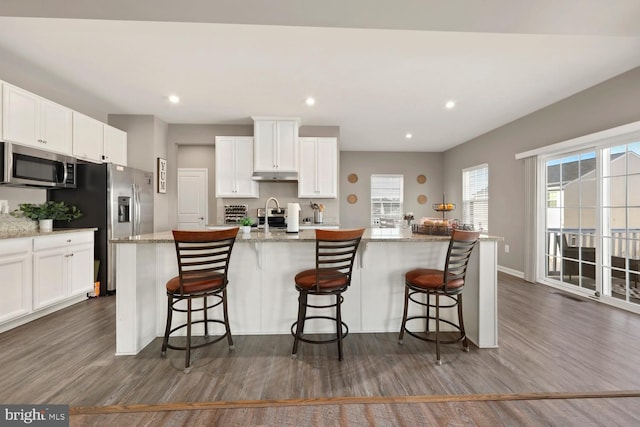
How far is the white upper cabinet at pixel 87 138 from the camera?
11.8 ft

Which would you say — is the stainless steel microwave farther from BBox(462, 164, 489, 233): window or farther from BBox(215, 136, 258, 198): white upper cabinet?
BBox(462, 164, 489, 233): window

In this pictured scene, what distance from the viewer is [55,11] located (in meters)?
1.74

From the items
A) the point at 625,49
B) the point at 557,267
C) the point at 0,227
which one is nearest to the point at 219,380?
the point at 0,227

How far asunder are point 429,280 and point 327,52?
2.32 meters

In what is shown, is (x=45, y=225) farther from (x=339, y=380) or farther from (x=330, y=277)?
(x=339, y=380)

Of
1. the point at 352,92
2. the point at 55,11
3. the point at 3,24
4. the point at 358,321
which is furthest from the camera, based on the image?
the point at 352,92

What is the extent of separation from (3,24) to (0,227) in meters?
1.86

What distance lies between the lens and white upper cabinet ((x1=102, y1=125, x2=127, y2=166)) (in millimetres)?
4105

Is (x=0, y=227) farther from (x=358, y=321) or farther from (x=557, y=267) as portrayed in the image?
(x=557, y=267)

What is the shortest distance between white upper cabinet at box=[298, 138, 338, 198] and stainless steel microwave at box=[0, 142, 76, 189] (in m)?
3.19

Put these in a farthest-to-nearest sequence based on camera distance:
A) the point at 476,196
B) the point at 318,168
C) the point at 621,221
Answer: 1. the point at 476,196
2. the point at 318,168
3. the point at 621,221

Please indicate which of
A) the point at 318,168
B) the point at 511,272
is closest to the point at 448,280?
the point at 318,168

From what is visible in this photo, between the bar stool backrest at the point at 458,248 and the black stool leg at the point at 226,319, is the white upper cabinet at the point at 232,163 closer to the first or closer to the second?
the black stool leg at the point at 226,319

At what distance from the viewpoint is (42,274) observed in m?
2.90
